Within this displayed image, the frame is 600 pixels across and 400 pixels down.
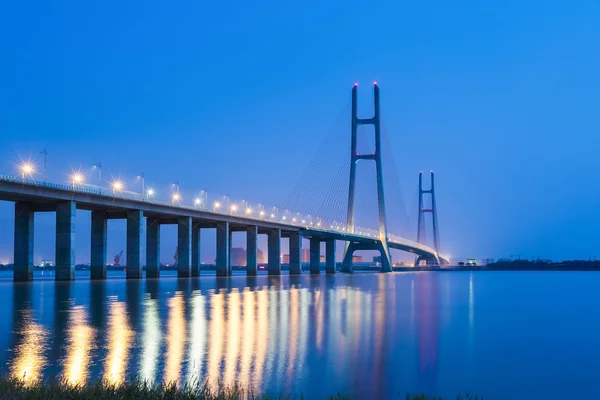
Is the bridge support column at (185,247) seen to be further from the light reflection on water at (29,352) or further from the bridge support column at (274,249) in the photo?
the light reflection on water at (29,352)

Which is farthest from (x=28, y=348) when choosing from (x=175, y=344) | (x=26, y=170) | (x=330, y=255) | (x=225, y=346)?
(x=330, y=255)

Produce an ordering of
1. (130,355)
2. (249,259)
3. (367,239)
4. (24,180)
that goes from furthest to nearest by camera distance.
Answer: (367,239), (249,259), (24,180), (130,355)

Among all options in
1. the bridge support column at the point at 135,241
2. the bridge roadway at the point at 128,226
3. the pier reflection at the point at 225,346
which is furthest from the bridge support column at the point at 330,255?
the pier reflection at the point at 225,346

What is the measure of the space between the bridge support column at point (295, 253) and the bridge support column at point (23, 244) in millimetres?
57213

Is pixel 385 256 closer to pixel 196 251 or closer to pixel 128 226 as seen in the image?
pixel 196 251

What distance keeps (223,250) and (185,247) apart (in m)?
11.0

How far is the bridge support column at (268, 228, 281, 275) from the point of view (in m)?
119

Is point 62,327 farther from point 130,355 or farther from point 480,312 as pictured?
point 480,312

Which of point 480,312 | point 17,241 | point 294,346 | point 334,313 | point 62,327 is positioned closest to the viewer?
point 294,346

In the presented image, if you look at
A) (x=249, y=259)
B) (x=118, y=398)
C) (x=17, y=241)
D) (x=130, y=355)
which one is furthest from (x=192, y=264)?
(x=118, y=398)

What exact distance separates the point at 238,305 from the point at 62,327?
12633mm

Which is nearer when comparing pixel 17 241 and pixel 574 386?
pixel 574 386

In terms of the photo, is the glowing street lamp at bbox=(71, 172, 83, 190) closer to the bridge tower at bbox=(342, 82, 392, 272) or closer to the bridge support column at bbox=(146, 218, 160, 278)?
the bridge support column at bbox=(146, 218, 160, 278)

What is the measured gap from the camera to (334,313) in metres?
28.9
